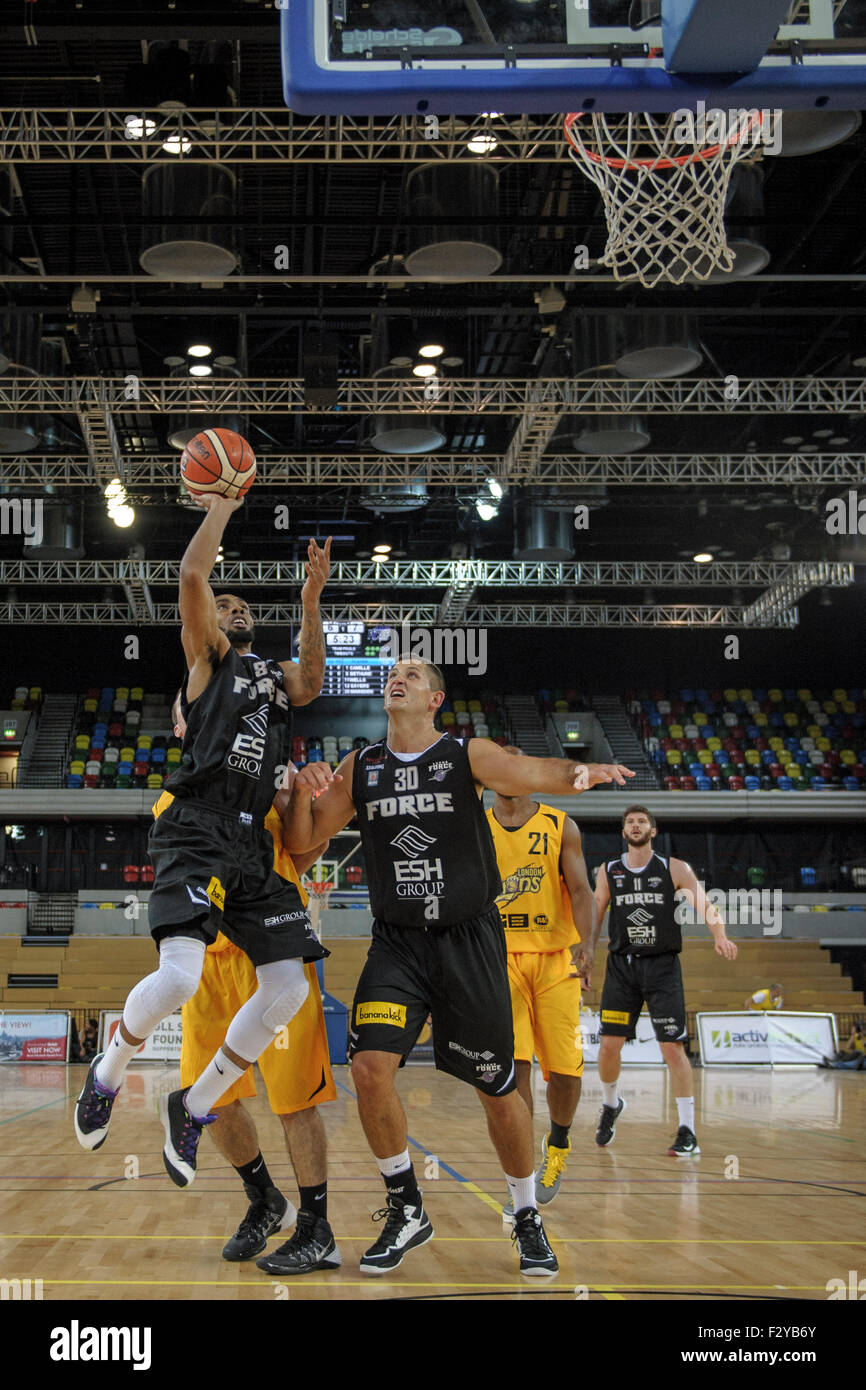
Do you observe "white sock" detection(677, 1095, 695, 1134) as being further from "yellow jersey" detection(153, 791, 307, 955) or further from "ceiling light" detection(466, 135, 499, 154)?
"ceiling light" detection(466, 135, 499, 154)

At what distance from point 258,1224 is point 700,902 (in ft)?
14.2

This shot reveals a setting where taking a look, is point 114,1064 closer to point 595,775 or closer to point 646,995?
point 595,775

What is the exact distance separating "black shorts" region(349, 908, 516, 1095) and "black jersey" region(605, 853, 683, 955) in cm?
425

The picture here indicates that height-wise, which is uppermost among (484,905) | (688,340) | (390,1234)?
(688,340)

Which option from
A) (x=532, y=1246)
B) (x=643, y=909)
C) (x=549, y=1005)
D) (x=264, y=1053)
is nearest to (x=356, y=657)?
(x=643, y=909)

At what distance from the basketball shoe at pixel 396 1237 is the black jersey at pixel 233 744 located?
1.58 m

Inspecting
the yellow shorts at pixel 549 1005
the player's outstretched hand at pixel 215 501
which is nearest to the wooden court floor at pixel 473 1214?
the yellow shorts at pixel 549 1005

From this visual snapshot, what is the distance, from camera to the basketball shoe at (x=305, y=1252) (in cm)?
469

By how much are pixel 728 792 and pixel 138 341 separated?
1734cm

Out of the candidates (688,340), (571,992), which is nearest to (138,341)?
(688,340)

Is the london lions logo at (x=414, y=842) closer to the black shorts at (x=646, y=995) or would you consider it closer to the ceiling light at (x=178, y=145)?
the black shorts at (x=646, y=995)

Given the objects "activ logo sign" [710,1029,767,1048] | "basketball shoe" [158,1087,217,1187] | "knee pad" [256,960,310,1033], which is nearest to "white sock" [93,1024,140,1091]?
"basketball shoe" [158,1087,217,1187]

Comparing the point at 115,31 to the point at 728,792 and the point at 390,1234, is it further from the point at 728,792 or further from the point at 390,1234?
the point at 728,792

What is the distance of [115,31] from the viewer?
40.0 feet
